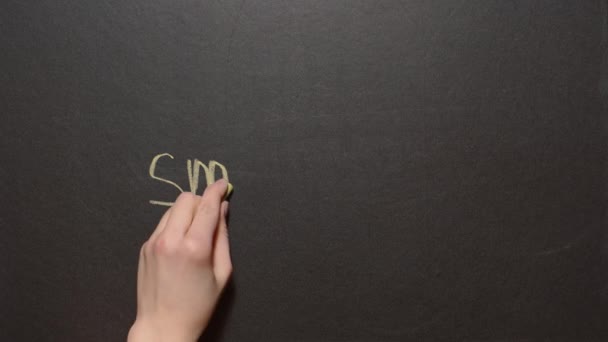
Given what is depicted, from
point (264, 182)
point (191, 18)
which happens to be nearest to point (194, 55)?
point (191, 18)

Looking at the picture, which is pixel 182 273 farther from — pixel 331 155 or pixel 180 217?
pixel 331 155

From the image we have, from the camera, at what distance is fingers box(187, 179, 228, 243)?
2.14 ft

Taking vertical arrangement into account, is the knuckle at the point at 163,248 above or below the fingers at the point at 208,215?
below

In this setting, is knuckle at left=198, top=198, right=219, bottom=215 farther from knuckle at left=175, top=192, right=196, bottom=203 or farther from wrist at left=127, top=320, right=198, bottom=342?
wrist at left=127, top=320, right=198, bottom=342

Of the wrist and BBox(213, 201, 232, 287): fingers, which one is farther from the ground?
BBox(213, 201, 232, 287): fingers

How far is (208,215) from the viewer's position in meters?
0.66

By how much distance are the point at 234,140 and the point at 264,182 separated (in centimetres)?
6

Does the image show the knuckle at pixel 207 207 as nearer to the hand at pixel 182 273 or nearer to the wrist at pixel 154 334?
the hand at pixel 182 273

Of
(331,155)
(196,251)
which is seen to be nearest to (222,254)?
(196,251)

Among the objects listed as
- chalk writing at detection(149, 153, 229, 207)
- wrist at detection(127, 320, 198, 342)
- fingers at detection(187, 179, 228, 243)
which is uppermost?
chalk writing at detection(149, 153, 229, 207)

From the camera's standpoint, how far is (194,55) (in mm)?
684

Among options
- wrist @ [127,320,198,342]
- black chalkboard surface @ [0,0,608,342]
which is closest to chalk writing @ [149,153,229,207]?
black chalkboard surface @ [0,0,608,342]

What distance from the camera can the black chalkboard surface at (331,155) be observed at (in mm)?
673

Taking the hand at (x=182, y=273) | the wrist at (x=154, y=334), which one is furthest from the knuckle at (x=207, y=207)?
the wrist at (x=154, y=334)
